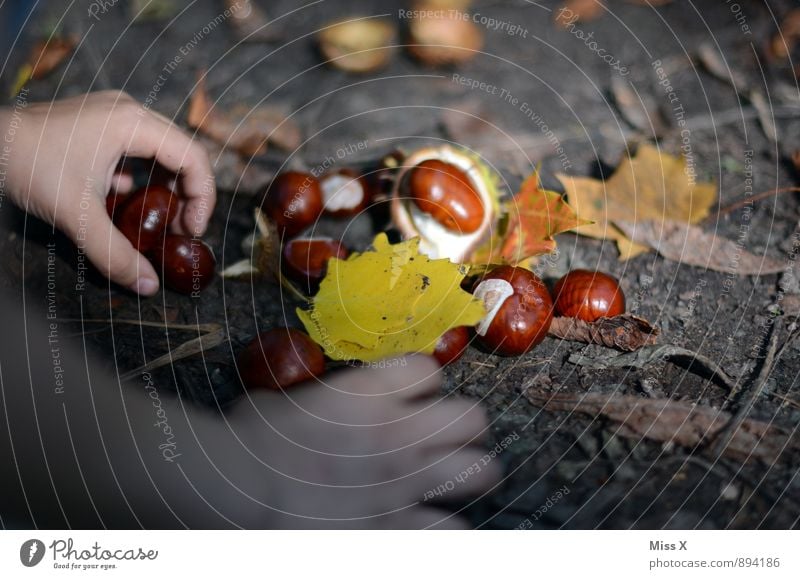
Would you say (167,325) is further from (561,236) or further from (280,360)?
(561,236)

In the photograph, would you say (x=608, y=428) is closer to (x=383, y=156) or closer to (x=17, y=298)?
(x=383, y=156)

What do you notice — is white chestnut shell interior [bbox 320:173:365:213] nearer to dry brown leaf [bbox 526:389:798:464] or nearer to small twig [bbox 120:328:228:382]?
small twig [bbox 120:328:228:382]

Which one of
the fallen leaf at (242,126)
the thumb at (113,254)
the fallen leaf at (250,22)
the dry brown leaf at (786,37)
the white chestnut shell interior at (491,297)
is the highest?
the fallen leaf at (250,22)

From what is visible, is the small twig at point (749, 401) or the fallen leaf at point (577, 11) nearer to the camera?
the small twig at point (749, 401)

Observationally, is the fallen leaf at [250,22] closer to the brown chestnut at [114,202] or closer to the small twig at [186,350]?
the brown chestnut at [114,202]

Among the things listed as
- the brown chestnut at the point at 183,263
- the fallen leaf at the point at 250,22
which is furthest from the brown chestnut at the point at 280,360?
the fallen leaf at the point at 250,22

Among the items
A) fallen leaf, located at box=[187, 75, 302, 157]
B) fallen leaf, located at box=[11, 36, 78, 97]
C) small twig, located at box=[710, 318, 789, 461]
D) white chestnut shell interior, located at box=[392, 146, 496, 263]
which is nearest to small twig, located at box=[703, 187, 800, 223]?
small twig, located at box=[710, 318, 789, 461]
